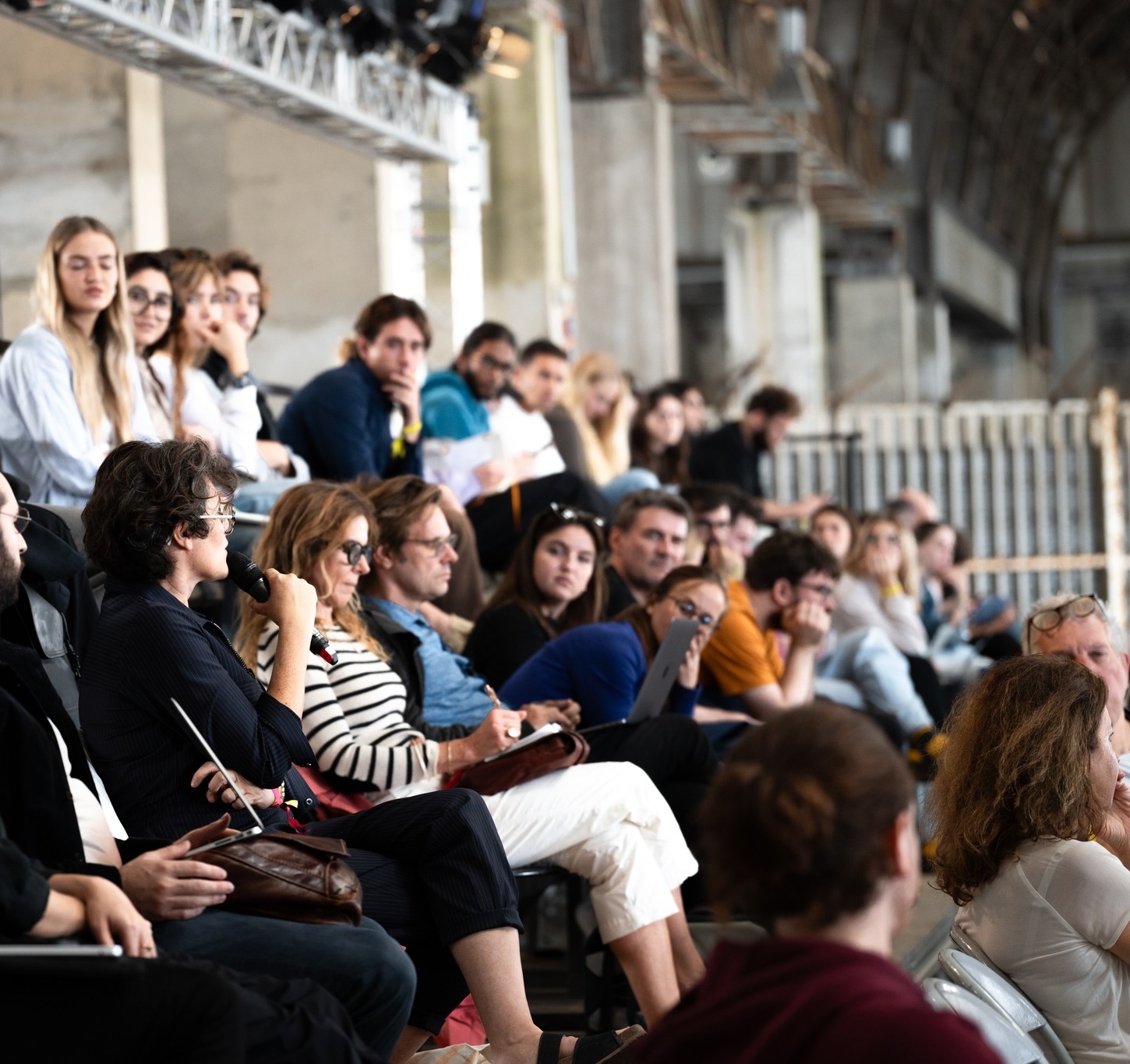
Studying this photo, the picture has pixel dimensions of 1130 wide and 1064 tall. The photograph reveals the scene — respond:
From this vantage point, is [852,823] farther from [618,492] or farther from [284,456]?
[618,492]

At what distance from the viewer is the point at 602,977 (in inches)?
161

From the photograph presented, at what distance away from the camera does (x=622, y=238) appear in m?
13.5

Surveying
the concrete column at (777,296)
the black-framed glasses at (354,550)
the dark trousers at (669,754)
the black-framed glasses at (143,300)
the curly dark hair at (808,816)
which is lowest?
the dark trousers at (669,754)

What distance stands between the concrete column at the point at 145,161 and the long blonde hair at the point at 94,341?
13.9 ft

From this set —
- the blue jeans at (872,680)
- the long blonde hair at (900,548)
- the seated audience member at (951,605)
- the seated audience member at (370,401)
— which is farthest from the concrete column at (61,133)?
the seated audience member at (951,605)

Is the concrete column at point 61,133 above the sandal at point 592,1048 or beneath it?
above

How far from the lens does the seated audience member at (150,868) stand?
8.44 ft

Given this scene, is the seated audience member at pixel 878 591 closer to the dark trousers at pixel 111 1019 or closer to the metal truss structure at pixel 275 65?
the metal truss structure at pixel 275 65

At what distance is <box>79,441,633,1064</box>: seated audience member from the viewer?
3.03 metres

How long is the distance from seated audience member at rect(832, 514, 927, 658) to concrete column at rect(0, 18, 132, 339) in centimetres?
386

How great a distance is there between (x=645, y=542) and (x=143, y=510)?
9.22ft

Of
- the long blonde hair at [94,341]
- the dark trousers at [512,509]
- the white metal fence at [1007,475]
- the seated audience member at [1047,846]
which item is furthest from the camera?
the white metal fence at [1007,475]

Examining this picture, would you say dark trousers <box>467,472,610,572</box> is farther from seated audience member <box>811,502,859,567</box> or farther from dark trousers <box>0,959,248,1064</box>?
dark trousers <box>0,959,248,1064</box>

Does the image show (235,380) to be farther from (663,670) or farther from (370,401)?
(663,670)
